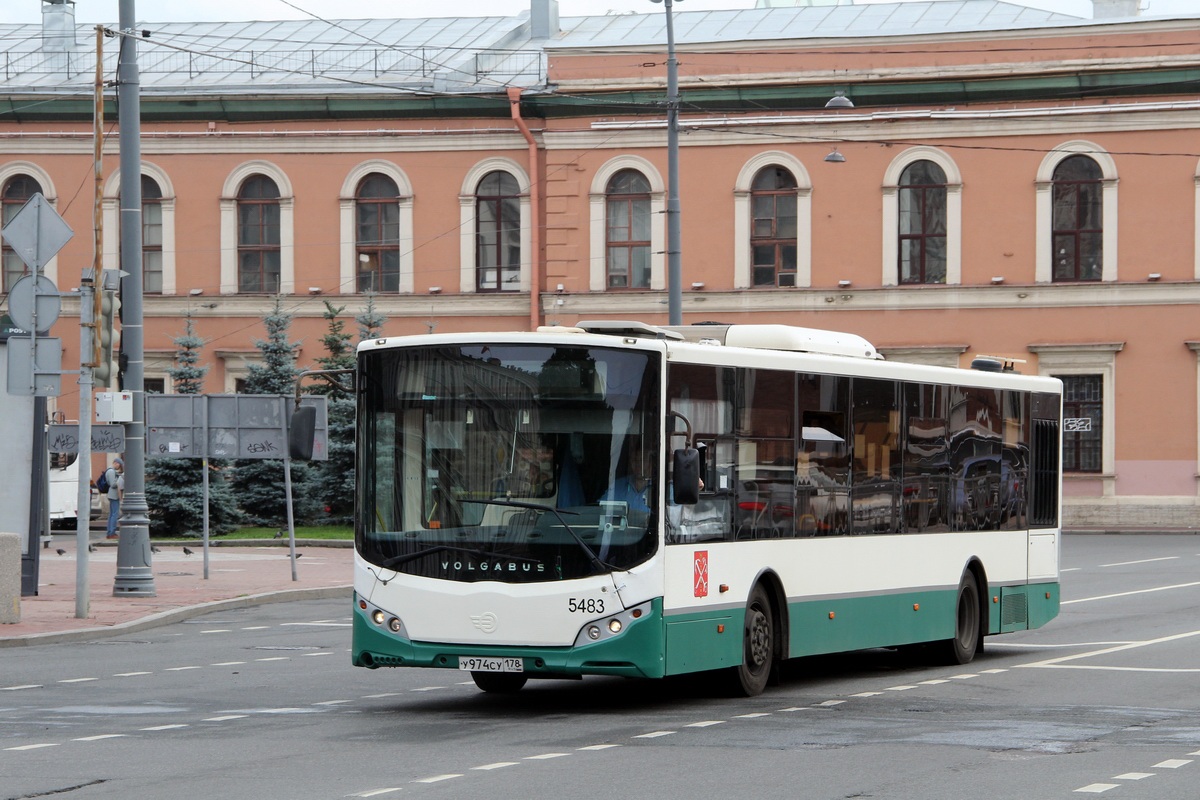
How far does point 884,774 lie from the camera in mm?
9727

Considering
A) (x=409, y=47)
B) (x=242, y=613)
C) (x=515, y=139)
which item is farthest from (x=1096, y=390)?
(x=242, y=613)

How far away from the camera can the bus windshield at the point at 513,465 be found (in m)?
12.2

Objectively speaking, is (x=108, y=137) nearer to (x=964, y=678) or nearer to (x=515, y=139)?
(x=515, y=139)

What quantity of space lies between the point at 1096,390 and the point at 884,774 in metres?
34.5

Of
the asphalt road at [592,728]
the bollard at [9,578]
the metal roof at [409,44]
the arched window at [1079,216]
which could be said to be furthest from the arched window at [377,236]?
the asphalt road at [592,728]

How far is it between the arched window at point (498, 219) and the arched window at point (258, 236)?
195 inches

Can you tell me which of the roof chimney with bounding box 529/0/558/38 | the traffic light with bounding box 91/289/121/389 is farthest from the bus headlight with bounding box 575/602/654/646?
the roof chimney with bounding box 529/0/558/38

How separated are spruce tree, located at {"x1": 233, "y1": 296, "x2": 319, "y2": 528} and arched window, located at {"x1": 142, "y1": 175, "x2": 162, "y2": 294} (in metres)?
6.59

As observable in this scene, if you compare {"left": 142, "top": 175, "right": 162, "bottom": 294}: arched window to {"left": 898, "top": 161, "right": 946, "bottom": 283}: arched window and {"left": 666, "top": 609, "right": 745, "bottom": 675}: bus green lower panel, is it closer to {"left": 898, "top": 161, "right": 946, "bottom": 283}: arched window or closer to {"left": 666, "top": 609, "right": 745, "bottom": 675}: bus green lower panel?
{"left": 898, "top": 161, "right": 946, "bottom": 283}: arched window

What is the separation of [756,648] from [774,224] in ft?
103

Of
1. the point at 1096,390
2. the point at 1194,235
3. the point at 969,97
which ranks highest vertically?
the point at 969,97

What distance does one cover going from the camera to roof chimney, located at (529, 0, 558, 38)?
49.3 metres

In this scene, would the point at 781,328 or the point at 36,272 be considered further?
the point at 36,272

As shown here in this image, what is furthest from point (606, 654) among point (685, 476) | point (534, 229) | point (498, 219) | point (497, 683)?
point (498, 219)
